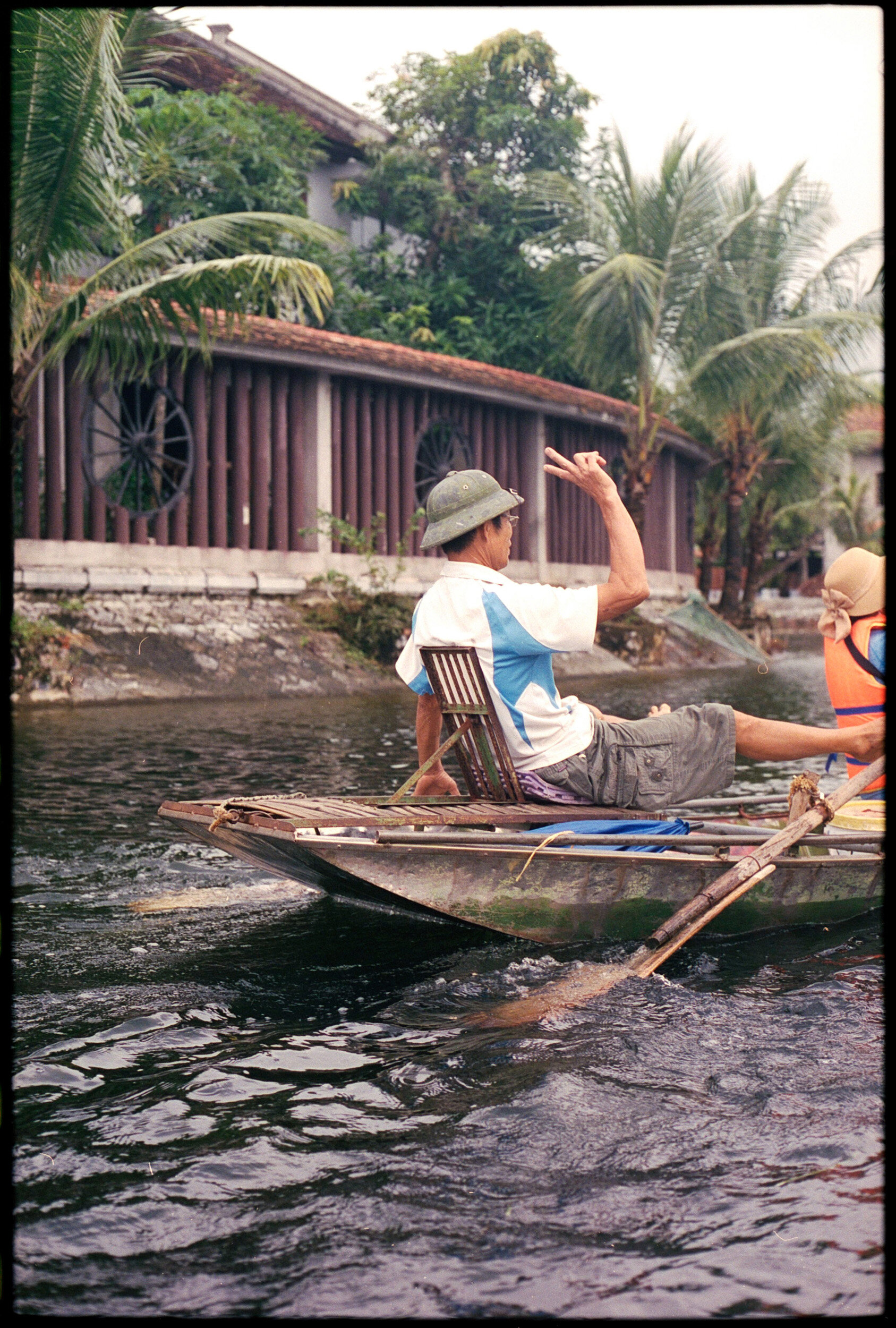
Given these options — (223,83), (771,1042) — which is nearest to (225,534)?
(223,83)

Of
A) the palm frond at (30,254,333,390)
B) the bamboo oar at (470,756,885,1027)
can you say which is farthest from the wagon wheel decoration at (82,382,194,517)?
the bamboo oar at (470,756,885,1027)

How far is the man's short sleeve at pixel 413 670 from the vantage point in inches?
189

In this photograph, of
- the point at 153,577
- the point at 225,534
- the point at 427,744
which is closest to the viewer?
the point at 427,744

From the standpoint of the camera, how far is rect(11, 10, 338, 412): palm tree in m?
11.2

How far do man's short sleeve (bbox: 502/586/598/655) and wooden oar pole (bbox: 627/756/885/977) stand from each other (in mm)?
906

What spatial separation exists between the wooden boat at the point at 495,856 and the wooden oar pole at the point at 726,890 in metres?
0.13

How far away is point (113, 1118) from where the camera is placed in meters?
3.11

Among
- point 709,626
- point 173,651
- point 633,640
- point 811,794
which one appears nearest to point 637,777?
point 811,794

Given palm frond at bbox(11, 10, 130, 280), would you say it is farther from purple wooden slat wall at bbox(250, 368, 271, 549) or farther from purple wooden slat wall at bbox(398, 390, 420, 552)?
purple wooden slat wall at bbox(398, 390, 420, 552)

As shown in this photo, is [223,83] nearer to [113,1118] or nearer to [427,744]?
[427,744]

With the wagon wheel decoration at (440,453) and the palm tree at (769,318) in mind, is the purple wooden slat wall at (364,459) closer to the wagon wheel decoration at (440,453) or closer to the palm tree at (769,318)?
the wagon wheel decoration at (440,453)

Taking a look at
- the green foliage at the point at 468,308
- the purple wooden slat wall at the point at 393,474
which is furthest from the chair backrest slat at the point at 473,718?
the green foliage at the point at 468,308

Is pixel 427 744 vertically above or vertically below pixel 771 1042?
above

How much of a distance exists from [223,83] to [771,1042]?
21000mm
